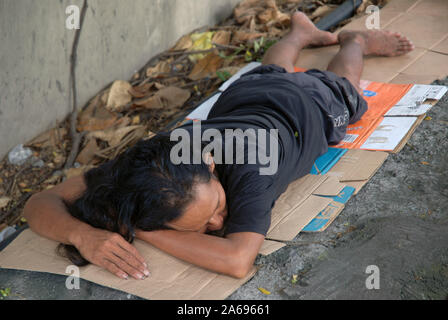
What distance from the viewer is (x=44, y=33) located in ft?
7.97

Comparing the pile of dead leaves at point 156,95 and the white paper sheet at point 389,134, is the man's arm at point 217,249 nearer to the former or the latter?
the white paper sheet at point 389,134

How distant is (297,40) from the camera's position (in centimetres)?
276

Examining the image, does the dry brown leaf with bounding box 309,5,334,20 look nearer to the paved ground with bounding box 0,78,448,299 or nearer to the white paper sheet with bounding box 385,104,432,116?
the white paper sheet with bounding box 385,104,432,116

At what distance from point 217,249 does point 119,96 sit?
175 centimetres

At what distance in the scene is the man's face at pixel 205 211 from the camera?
135cm

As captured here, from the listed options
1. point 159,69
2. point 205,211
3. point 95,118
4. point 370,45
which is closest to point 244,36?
point 159,69

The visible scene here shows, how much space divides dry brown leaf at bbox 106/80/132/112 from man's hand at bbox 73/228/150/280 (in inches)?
57.7

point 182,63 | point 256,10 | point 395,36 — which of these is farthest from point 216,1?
point 395,36

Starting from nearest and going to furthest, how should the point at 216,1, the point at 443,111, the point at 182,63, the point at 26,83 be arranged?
1. the point at 443,111
2. the point at 26,83
3. the point at 182,63
4. the point at 216,1

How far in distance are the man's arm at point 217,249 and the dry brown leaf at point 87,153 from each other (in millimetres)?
1186

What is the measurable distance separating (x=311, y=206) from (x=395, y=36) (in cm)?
141

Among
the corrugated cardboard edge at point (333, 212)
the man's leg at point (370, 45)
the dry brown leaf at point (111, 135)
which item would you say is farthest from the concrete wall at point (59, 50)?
the corrugated cardboard edge at point (333, 212)

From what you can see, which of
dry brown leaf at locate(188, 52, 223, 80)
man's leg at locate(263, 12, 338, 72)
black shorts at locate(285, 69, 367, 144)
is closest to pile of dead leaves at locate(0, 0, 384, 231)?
dry brown leaf at locate(188, 52, 223, 80)

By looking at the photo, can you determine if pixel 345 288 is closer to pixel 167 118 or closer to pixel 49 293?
pixel 49 293
